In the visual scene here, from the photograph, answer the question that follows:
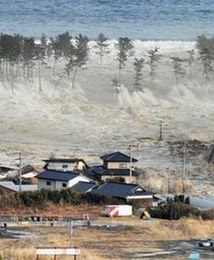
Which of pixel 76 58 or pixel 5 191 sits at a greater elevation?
pixel 76 58

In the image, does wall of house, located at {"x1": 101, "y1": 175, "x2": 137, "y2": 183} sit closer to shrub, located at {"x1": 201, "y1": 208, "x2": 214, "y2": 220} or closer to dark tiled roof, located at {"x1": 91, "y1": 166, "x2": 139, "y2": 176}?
dark tiled roof, located at {"x1": 91, "y1": 166, "x2": 139, "y2": 176}

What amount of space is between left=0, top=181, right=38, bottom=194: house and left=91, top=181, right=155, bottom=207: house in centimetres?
193

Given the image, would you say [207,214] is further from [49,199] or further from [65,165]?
[65,165]

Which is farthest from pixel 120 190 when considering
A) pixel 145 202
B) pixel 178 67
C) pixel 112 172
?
pixel 178 67

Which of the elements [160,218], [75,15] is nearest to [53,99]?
[160,218]

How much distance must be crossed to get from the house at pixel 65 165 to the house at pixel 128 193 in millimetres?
3648

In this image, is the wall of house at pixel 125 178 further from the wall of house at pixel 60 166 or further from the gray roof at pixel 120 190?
the gray roof at pixel 120 190

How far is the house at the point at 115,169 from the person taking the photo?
26152 mm

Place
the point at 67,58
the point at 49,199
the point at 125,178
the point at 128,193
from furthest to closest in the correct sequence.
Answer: the point at 67,58 < the point at 125,178 < the point at 128,193 < the point at 49,199

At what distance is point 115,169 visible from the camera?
26.6 meters

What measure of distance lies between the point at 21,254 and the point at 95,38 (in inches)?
1767

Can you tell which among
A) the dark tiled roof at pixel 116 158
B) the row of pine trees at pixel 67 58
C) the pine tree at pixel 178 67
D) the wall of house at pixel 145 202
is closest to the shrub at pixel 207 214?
the wall of house at pixel 145 202

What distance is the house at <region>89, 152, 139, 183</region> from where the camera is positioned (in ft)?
85.8

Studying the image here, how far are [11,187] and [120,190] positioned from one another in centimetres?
289
